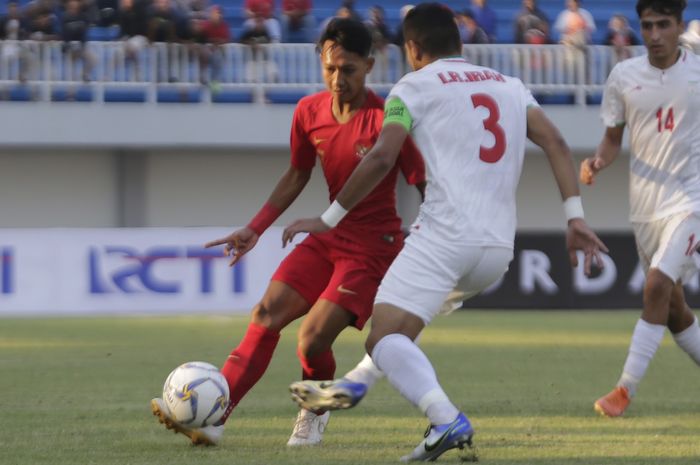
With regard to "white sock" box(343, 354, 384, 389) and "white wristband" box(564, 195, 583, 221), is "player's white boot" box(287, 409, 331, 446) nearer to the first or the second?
"white sock" box(343, 354, 384, 389)

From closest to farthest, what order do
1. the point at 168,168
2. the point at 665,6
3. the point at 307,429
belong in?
the point at 307,429 < the point at 665,6 < the point at 168,168

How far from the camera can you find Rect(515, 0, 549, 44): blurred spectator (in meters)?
22.7

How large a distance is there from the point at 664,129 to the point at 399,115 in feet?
8.86

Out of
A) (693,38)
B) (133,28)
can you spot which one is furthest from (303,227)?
(133,28)

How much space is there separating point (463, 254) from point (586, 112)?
17635 millimetres

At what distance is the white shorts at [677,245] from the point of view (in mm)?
8055

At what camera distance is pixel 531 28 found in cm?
2272

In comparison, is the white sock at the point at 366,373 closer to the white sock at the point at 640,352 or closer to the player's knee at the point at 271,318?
the player's knee at the point at 271,318

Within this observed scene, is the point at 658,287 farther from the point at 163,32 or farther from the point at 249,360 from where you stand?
the point at 163,32

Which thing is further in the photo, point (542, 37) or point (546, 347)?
point (542, 37)

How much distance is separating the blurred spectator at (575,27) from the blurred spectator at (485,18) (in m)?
0.99

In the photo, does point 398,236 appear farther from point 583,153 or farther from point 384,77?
point 583,153

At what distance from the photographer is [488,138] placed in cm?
591

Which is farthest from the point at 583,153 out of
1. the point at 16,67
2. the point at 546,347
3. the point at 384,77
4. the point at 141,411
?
the point at 141,411
